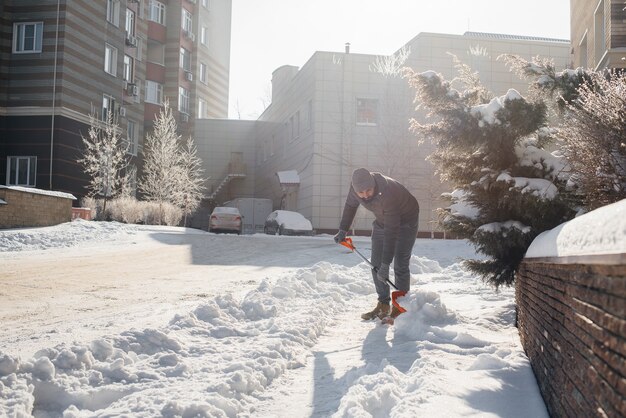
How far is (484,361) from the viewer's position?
446cm

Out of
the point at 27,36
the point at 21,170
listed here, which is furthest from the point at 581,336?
the point at 27,36

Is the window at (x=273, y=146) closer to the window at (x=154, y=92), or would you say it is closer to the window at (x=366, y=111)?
the window at (x=154, y=92)

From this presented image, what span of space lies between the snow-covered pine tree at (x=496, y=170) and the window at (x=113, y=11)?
28.6 meters

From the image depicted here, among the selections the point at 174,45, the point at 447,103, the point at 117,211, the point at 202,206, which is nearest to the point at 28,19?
the point at 117,211

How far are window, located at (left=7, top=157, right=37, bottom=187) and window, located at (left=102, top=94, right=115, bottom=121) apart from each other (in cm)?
443

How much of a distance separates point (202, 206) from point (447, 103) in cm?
4138

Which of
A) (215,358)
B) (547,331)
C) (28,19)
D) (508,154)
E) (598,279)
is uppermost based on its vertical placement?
(28,19)

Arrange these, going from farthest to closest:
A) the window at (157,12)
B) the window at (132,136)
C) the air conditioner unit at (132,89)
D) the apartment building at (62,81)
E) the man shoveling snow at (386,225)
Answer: the window at (157,12) → the window at (132,136) → the air conditioner unit at (132,89) → the apartment building at (62,81) → the man shoveling snow at (386,225)

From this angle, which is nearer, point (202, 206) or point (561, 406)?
point (561, 406)

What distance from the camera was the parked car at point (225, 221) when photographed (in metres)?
28.2

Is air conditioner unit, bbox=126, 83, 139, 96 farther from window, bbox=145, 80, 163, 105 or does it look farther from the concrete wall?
the concrete wall

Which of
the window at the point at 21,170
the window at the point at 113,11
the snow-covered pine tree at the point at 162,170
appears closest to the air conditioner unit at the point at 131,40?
the window at the point at 113,11

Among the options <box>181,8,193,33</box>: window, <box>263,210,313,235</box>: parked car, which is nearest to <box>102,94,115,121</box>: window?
<box>263,210,313,235</box>: parked car

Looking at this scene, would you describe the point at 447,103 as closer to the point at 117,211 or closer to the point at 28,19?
the point at 117,211
